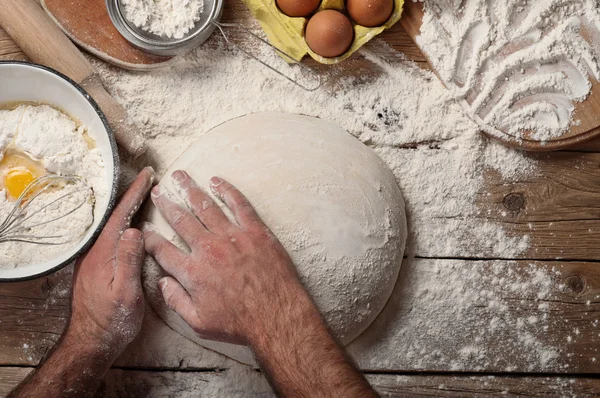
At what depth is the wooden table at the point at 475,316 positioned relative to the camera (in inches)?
51.1

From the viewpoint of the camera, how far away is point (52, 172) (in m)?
1.18

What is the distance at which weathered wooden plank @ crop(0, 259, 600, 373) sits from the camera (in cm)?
130

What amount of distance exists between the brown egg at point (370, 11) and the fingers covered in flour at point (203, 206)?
50 centimetres

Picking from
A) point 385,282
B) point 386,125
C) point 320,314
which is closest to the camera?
point 320,314

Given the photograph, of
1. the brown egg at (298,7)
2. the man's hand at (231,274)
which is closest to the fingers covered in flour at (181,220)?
the man's hand at (231,274)

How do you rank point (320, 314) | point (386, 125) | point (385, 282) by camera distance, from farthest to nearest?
point (386, 125)
point (385, 282)
point (320, 314)

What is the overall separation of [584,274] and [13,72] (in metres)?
1.33

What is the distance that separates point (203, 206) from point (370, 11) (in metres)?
0.54

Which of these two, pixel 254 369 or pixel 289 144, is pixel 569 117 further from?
pixel 254 369

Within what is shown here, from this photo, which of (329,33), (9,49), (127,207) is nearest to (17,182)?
(127,207)

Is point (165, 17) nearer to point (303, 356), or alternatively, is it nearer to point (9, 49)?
point (9, 49)

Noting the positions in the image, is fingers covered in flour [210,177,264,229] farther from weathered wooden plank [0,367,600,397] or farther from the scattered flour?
weathered wooden plank [0,367,600,397]

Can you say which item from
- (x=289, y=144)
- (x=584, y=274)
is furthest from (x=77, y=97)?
(x=584, y=274)

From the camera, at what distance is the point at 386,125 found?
1358mm
